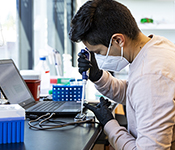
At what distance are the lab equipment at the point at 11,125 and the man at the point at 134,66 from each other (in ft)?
1.24

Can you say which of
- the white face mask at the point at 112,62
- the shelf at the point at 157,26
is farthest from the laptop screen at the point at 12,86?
the shelf at the point at 157,26

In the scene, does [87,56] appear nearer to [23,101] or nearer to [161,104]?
[23,101]

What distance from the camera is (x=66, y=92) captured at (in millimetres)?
1630

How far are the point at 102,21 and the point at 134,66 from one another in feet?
0.72

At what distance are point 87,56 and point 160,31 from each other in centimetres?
356

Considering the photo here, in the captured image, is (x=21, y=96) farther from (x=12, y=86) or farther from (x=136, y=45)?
(x=136, y=45)

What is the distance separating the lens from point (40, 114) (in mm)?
1235

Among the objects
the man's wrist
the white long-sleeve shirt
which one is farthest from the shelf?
the white long-sleeve shirt

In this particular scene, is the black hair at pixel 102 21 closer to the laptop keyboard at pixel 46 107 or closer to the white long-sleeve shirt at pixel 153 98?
the white long-sleeve shirt at pixel 153 98

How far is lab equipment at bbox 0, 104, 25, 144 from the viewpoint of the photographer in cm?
86

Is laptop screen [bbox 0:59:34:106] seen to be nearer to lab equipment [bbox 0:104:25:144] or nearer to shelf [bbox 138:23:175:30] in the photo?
lab equipment [bbox 0:104:25:144]

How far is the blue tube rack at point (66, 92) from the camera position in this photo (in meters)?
1.62

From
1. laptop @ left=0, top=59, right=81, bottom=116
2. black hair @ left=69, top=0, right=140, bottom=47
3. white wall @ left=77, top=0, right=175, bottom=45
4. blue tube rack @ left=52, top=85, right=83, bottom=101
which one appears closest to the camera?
black hair @ left=69, top=0, right=140, bottom=47

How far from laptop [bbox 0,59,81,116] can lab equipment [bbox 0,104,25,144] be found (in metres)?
0.36
